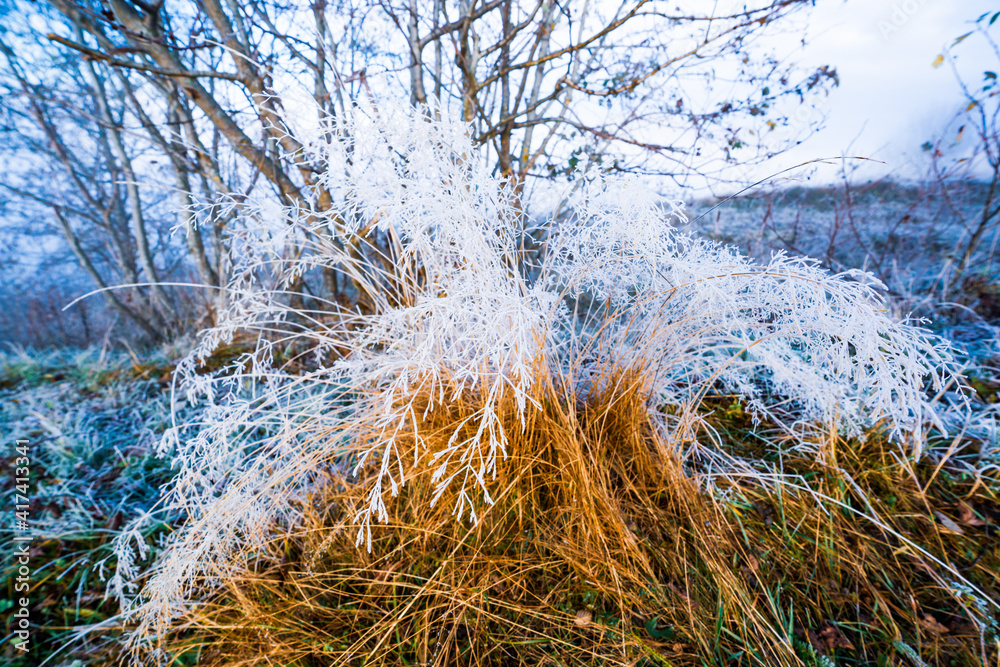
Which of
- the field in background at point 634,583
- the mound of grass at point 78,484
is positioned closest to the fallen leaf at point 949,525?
the field in background at point 634,583

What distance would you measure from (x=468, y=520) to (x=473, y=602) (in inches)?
9.5

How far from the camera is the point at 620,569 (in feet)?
3.57

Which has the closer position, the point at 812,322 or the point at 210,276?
the point at 812,322

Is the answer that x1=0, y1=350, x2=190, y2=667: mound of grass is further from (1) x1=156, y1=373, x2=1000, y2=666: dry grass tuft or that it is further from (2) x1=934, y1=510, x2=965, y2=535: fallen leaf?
(2) x1=934, y1=510, x2=965, y2=535: fallen leaf

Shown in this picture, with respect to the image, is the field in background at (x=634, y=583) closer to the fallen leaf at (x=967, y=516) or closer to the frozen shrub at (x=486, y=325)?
the fallen leaf at (x=967, y=516)

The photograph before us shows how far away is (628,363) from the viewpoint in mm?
1273

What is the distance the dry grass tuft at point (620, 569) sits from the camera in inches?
38.8

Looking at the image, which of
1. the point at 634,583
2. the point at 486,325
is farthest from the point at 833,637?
the point at 486,325

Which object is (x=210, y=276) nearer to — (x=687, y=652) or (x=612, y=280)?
(x=612, y=280)

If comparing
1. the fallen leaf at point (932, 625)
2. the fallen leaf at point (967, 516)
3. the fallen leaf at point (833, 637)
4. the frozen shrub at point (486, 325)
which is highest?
the frozen shrub at point (486, 325)

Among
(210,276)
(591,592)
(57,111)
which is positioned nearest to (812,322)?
(591,592)

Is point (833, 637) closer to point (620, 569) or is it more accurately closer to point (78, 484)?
point (620, 569)

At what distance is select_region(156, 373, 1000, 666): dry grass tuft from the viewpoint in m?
0.99

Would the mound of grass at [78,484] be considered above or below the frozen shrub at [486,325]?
below
